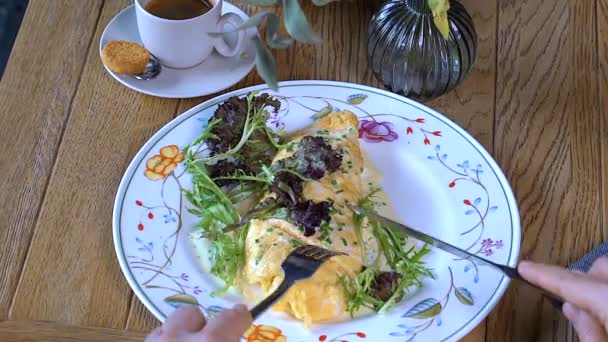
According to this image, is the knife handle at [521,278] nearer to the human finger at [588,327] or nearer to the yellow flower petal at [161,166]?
the human finger at [588,327]

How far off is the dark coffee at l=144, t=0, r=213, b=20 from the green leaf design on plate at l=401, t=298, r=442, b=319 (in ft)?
2.17

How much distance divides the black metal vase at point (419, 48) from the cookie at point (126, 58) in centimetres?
41

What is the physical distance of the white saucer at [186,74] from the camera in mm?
1303

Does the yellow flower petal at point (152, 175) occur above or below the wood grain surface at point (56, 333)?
above

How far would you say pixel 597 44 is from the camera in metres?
1.43

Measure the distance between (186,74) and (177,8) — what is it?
0.39ft

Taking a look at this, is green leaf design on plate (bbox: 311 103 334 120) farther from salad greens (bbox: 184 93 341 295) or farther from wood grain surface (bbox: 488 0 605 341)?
wood grain surface (bbox: 488 0 605 341)

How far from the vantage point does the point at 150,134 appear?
1.27 m

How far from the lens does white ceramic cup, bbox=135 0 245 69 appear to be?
1.26m

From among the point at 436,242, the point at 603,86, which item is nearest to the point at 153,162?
the point at 436,242

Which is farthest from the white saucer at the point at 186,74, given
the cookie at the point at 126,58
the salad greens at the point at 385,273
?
the salad greens at the point at 385,273

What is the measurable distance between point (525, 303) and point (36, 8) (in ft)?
→ 3.43

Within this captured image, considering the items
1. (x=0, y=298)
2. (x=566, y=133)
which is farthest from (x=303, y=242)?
(x=566, y=133)

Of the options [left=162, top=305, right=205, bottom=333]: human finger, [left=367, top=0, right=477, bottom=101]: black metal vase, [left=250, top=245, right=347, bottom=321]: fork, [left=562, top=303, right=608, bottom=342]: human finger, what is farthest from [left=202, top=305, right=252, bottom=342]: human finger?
[left=367, top=0, right=477, bottom=101]: black metal vase
